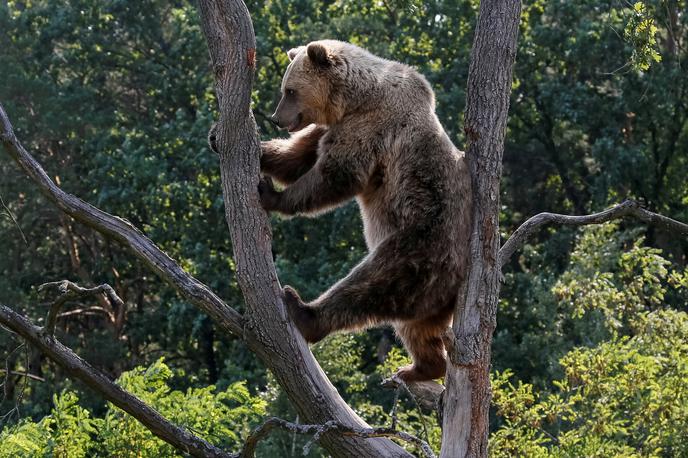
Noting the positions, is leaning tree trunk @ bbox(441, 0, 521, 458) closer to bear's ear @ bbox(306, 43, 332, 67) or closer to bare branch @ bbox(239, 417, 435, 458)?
bare branch @ bbox(239, 417, 435, 458)

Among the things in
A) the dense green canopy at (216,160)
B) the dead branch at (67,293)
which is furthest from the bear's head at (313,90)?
the dense green canopy at (216,160)

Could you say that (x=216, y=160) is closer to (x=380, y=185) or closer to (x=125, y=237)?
(x=380, y=185)

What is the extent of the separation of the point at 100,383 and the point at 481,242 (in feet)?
7.39

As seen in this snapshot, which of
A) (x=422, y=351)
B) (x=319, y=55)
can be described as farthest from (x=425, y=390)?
(x=319, y=55)

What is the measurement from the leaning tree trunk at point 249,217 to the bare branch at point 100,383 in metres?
0.69

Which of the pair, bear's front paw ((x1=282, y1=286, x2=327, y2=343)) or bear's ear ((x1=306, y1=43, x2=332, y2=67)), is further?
bear's ear ((x1=306, y1=43, x2=332, y2=67))

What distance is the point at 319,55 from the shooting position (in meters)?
7.29

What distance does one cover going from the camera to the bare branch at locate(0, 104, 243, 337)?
5586 millimetres

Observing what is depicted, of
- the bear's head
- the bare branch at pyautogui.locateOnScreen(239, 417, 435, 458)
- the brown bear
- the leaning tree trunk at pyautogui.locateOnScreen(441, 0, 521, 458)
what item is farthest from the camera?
the bear's head

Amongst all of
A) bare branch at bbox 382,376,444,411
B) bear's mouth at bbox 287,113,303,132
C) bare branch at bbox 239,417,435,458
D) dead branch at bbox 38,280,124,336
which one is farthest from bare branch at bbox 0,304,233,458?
bear's mouth at bbox 287,113,303,132

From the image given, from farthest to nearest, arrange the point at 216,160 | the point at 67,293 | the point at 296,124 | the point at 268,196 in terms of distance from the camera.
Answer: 1. the point at 216,160
2. the point at 296,124
3. the point at 268,196
4. the point at 67,293

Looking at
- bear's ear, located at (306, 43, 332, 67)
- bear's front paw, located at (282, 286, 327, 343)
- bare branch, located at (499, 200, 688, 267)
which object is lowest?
bear's front paw, located at (282, 286, 327, 343)

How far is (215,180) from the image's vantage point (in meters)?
22.7

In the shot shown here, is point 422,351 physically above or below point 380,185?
below
